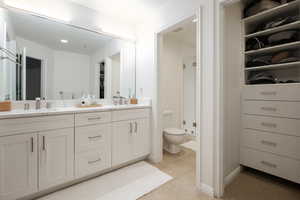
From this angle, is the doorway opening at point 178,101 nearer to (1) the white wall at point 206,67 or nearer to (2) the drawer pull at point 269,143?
(1) the white wall at point 206,67

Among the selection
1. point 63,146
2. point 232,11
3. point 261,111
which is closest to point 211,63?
point 232,11

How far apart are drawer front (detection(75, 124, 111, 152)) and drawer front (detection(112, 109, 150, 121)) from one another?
0.56 ft

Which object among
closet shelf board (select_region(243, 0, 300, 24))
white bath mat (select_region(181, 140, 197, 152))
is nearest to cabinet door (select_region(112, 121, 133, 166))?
white bath mat (select_region(181, 140, 197, 152))

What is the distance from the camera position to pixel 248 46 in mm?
1992

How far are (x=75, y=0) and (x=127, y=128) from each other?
1.96m

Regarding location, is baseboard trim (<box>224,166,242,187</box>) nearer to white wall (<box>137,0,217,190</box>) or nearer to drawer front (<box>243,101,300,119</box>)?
white wall (<box>137,0,217,190</box>)

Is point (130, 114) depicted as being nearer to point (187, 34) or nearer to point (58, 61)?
point (58, 61)

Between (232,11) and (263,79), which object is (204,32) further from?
(263,79)

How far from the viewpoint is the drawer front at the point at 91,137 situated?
1602 mm

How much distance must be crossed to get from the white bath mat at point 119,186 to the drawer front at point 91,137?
1.46ft

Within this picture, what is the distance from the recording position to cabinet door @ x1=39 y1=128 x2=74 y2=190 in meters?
1.39

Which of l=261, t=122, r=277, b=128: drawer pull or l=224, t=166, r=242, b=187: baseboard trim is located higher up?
l=261, t=122, r=277, b=128: drawer pull

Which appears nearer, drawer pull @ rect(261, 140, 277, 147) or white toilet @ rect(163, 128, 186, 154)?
drawer pull @ rect(261, 140, 277, 147)

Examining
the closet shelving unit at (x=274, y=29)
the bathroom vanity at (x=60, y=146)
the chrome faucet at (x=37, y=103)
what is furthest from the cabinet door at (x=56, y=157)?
the closet shelving unit at (x=274, y=29)
